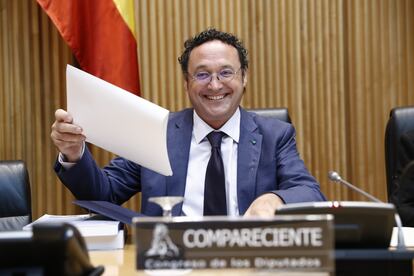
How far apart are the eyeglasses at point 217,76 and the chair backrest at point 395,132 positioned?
781 millimetres

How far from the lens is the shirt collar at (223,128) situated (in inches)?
107

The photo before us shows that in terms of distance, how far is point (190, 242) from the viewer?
1310 millimetres

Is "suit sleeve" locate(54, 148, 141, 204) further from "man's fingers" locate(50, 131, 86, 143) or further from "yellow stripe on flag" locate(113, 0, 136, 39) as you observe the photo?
"yellow stripe on flag" locate(113, 0, 136, 39)

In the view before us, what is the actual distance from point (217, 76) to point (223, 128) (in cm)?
23

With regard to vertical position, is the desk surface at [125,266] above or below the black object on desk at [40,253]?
below

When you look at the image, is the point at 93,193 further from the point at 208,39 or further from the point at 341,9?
the point at 341,9

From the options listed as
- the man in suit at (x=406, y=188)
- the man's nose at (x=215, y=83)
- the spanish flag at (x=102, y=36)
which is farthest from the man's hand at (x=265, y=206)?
the spanish flag at (x=102, y=36)

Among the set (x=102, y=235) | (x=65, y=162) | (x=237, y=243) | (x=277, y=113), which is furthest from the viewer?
(x=277, y=113)

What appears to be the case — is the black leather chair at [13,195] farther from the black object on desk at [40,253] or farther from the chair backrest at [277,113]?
the black object on desk at [40,253]

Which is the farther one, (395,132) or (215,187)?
(395,132)

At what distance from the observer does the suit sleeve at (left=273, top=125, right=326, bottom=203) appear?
234 centimetres

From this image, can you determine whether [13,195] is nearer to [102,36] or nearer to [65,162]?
[65,162]

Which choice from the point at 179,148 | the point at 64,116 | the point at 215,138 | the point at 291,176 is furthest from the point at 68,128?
the point at 291,176

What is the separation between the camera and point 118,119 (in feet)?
7.02
